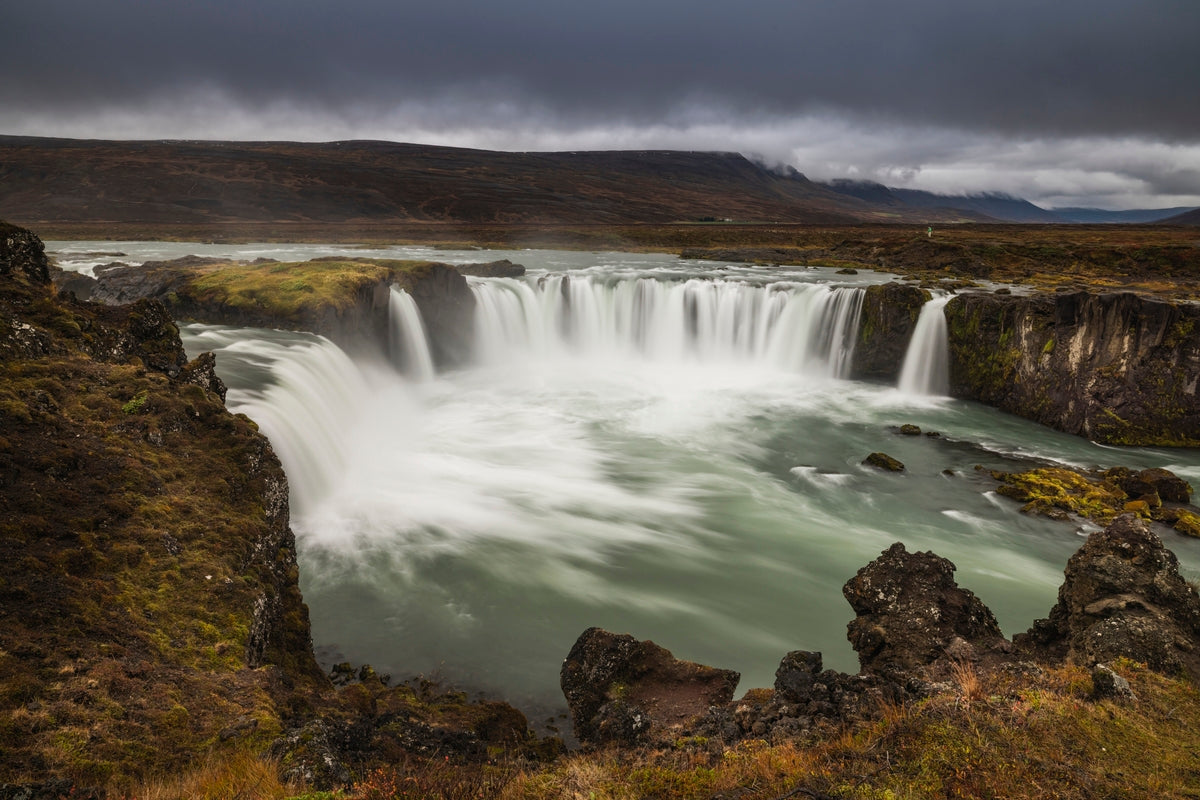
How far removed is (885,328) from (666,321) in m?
12.0

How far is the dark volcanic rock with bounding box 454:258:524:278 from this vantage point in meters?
41.5

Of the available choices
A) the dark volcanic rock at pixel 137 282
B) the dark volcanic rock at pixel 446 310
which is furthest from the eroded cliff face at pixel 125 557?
the dark volcanic rock at pixel 137 282

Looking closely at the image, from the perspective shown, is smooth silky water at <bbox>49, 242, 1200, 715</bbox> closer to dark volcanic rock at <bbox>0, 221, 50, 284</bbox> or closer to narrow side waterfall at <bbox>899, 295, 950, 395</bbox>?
narrow side waterfall at <bbox>899, 295, 950, 395</bbox>

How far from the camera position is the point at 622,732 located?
6.77m

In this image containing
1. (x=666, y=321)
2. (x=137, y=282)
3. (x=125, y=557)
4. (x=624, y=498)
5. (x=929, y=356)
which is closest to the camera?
(x=125, y=557)

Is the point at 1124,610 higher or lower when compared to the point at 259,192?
lower

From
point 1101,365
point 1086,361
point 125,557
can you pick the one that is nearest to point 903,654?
point 125,557

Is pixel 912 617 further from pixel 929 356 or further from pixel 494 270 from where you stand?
pixel 494 270

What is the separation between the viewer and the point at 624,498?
698 inches

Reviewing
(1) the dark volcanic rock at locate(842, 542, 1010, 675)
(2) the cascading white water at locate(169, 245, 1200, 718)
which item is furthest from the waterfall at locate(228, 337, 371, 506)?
(1) the dark volcanic rock at locate(842, 542, 1010, 675)

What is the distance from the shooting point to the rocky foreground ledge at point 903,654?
617cm

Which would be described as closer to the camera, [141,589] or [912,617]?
[141,589]

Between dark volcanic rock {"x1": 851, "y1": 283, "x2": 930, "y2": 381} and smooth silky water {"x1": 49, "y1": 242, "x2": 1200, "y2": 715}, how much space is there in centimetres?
79

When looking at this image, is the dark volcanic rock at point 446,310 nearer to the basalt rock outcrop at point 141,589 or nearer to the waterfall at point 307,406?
the waterfall at point 307,406
